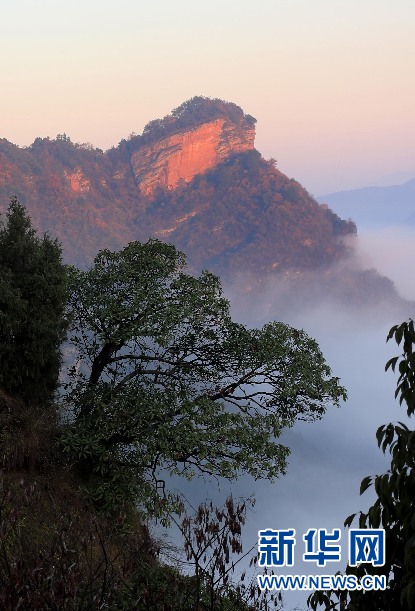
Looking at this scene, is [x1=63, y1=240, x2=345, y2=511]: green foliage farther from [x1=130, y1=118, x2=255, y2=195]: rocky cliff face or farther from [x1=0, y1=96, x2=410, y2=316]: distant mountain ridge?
[x1=130, y1=118, x2=255, y2=195]: rocky cliff face

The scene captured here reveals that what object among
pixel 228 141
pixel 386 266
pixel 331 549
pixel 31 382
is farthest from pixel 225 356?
pixel 386 266

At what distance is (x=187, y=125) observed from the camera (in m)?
137

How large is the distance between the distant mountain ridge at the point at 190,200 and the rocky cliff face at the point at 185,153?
0.58 feet

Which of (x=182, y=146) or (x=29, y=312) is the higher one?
(x=182, y=146)

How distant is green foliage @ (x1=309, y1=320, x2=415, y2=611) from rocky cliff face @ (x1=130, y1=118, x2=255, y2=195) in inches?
5142

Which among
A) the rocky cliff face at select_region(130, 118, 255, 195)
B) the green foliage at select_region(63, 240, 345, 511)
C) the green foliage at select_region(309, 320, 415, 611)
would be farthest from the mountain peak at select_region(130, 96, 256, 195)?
the green foliage at select_region(309, 320, 415, 611)

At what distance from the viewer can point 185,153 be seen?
135 metres

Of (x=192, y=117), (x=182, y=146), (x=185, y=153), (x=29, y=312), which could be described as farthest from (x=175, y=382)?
(x=192, y=117)

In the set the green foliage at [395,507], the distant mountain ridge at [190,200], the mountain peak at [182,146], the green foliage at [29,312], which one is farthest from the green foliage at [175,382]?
the mountain peak at [182,146]

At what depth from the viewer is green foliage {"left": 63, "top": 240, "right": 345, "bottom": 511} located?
1245 cm

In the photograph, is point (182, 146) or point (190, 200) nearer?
point (190, 200)

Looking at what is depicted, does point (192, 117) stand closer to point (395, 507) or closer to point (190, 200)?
point (190, 200)

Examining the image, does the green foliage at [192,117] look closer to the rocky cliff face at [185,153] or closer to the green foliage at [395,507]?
the rocky cliff face at [185,153]

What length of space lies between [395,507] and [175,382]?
10101 millimetres
